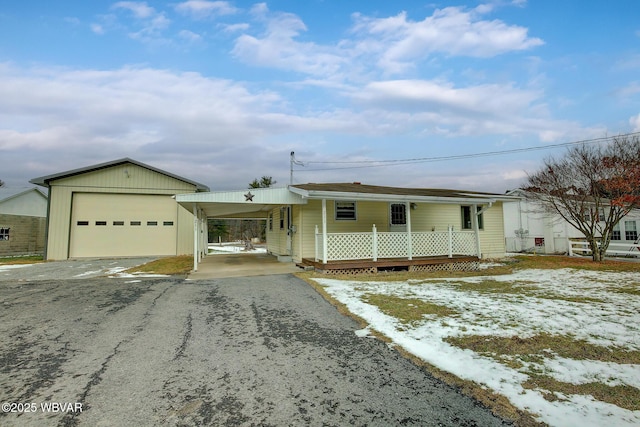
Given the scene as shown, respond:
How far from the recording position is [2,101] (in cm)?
1416

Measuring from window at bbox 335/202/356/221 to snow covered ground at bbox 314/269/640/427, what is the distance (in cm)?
432

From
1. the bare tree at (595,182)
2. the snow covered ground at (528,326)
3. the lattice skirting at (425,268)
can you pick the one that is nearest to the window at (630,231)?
the bare tree at (595,182)

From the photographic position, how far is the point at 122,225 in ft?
55.1

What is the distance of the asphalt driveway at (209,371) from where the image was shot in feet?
8.08

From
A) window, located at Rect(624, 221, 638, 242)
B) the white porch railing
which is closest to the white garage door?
the white porch railing

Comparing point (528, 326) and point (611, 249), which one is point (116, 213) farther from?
point (611, 249)

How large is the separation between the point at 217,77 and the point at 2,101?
32.8ft

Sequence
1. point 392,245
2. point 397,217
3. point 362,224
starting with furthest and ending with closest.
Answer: point 397,217, point 362,224, point 392,245

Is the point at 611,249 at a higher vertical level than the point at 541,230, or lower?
lower

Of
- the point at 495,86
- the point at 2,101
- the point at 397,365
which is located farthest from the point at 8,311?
the point at 495,86

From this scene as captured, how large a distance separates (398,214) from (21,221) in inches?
983

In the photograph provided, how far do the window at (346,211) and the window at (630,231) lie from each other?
18.4 metres

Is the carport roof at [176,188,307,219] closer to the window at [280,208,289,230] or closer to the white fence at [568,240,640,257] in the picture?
the window at [280,208,289,230]

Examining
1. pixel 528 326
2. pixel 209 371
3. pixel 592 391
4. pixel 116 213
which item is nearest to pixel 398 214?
pixel 528 326
